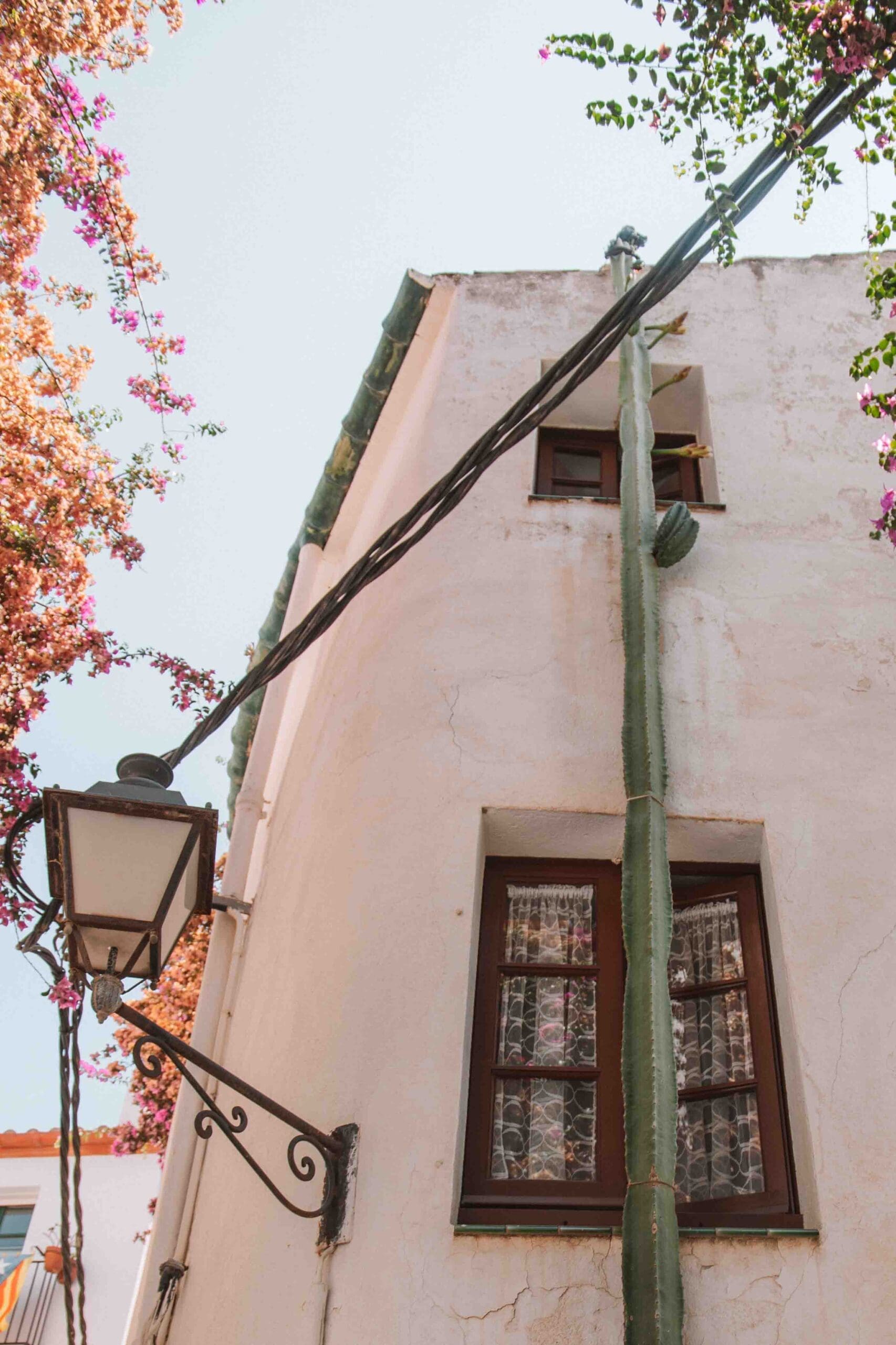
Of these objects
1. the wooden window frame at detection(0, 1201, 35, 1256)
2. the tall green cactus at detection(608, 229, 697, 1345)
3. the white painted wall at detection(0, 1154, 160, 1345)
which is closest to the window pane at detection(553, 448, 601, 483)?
the tall green cactus at detection(608, 229, 697, 1345)

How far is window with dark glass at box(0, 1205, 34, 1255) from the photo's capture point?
58.2 ft

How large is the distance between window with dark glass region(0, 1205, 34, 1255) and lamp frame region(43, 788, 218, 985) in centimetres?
1638

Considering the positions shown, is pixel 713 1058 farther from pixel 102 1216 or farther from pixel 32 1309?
pixel 102 1216

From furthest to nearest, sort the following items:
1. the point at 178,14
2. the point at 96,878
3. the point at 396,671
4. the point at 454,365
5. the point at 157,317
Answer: the point at 157,317, the point at 178,14, the point at 454,365, the point at 396,671, the point at 96,878

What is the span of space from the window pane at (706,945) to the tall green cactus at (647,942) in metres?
0.51

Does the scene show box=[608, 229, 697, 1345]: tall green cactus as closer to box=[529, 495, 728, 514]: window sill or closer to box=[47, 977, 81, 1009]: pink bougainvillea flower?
box=[529, 495, 728, 514]: window sill

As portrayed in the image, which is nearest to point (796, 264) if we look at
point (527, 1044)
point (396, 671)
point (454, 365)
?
point (454, 365)

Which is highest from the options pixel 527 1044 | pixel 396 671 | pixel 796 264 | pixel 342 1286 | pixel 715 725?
pixel 796 264

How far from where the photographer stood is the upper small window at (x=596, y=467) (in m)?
6.37

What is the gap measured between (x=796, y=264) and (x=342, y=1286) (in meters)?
5.80

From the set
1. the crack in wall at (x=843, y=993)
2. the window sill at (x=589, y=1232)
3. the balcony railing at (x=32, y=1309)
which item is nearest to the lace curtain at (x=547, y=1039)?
the window sill at (x=589, y=1232)

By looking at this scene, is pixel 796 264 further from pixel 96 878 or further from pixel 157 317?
pixel 96 878

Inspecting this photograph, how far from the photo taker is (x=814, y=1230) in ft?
11.7

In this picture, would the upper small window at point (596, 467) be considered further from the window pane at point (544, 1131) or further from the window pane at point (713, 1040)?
the window pane at point (544, 1131)
